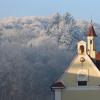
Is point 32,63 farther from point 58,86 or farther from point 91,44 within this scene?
point 58,86

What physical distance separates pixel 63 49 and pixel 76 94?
10122cm

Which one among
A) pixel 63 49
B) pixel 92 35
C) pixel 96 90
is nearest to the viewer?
pixel 96 90

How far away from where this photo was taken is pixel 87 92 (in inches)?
1818

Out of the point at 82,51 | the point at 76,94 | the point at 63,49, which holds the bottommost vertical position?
the point at 76,94

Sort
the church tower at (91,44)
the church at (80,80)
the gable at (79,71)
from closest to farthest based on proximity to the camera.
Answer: the church at (80,80), the gable at (79,71), the church tower at (91,44)

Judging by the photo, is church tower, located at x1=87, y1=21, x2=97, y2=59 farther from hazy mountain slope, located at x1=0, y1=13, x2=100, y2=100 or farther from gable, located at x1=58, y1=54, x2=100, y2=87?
hazy mountain slope, located at x1=0, y1=13, x2=100, y2=100

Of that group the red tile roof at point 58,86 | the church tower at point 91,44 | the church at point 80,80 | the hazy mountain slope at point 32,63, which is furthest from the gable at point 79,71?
the hazy mountain slope at point 32,63

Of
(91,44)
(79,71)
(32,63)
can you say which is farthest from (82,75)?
(32,63)

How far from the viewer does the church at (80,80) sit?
46.1m

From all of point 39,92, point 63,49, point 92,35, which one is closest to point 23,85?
point 39,92

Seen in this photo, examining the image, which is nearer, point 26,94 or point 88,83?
point 88,83

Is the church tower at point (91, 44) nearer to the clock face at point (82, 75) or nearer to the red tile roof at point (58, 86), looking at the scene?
the clock face at point (82, 75)

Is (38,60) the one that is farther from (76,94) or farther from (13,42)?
(76,94)

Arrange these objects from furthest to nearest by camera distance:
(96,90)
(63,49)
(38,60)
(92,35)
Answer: (63,49) → (38,60) → (92,35) → (96,90)
